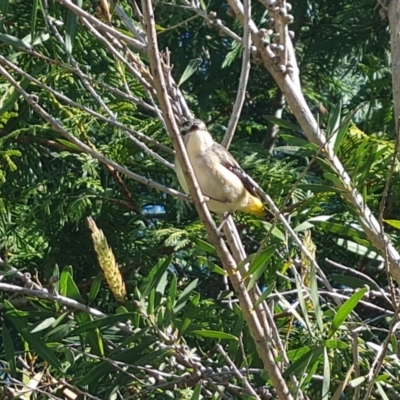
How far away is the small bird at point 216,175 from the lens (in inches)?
101

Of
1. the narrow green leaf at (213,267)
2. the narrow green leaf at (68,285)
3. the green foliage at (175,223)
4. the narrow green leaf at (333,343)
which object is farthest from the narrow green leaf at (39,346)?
the narrow green leaf at (333,343)

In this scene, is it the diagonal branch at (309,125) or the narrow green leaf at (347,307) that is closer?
the narrow green leaf at (347,307)

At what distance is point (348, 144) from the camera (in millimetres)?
3045

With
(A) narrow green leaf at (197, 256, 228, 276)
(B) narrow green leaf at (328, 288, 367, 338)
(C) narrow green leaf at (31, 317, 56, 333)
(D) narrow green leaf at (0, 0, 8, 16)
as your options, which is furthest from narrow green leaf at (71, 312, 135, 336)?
(D) narrow green leaf at (0, 0, 8, 16)

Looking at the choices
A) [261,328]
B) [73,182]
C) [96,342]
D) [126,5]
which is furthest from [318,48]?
[261,328]

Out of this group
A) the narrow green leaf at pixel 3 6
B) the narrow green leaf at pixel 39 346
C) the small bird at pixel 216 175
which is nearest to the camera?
the narrow green leaf at pixel 39 346

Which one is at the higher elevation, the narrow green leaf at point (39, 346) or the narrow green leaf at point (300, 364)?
the narrow green leaf at point (300, 364)

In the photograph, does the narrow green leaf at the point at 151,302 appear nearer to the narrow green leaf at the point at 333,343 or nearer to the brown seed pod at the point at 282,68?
the narrow green leaf at the point at 333,343

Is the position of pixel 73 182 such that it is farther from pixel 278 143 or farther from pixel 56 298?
pixel 56 298

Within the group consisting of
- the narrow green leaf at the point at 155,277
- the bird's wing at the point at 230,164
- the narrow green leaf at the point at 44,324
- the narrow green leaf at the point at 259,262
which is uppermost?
the narrow green leaf at the point at 259,262

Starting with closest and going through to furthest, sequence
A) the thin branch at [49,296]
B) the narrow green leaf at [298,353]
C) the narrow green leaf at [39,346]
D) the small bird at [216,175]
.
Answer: the thin branch at [49,296] → the narrow green leaf at [298,353] → the narrow green leaf at [39,346] → the small bird at [216,175]

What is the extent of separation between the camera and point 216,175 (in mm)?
2578

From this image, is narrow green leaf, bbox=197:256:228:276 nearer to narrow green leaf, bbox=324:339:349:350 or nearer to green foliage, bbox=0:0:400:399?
green foliage, bbox=0:0:400:399

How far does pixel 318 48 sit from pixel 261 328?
283cm
